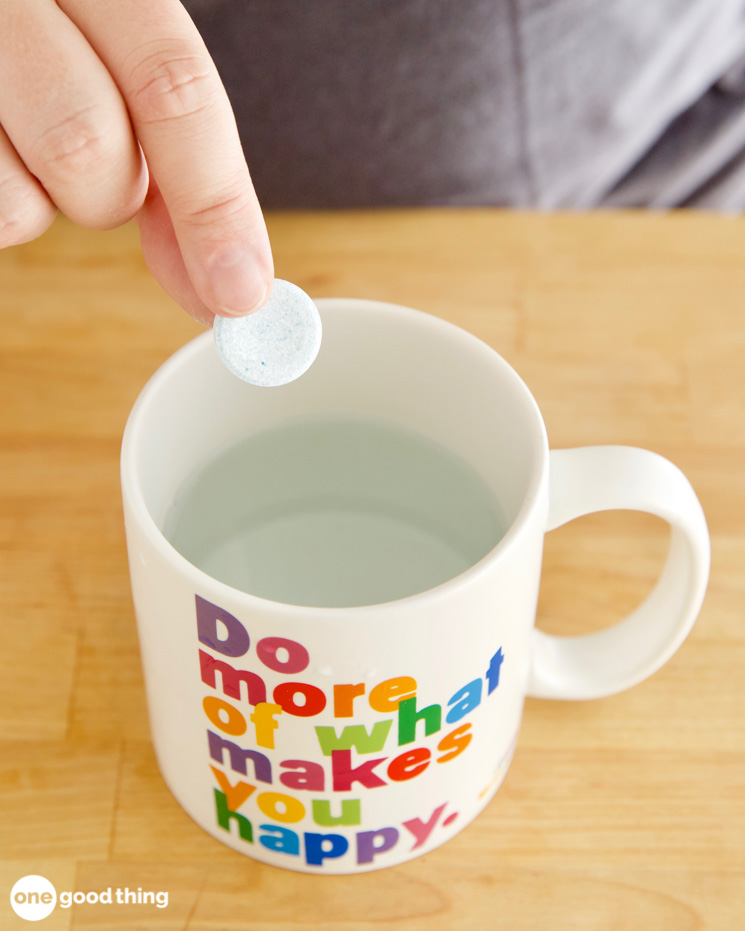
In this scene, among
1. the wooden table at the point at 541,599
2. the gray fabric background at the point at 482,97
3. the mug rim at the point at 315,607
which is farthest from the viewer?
the gray fabric background at the point at 482,97

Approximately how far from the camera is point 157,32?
15.4 inches

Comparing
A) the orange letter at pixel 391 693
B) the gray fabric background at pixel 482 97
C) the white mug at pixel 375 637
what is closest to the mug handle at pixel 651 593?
the white mug at pixel 375 637

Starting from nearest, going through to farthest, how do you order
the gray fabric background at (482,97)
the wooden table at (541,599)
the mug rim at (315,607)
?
the mug rim at (315,607), the wooden table at (541,599), the gray fabric background at (482,97)

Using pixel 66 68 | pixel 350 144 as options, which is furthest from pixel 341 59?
pixel 66 68

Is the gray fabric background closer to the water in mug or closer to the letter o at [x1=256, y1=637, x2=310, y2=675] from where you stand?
the water in mug

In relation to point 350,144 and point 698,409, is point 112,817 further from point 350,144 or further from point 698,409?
point 350,144

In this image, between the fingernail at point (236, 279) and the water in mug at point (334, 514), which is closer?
the fingernail at point (236, 279)

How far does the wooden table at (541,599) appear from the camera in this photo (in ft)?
1.55

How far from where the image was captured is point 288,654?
372 mm

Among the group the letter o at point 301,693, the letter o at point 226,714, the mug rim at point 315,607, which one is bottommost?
the letter o at point 226,714

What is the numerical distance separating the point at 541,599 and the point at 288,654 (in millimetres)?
252

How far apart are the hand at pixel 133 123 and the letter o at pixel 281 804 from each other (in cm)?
21

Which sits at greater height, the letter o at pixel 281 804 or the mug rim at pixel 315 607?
the mug rim at pixel 315 607

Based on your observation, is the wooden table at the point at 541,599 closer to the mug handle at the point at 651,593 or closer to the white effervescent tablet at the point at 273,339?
the mug handle at the point at 651,593
